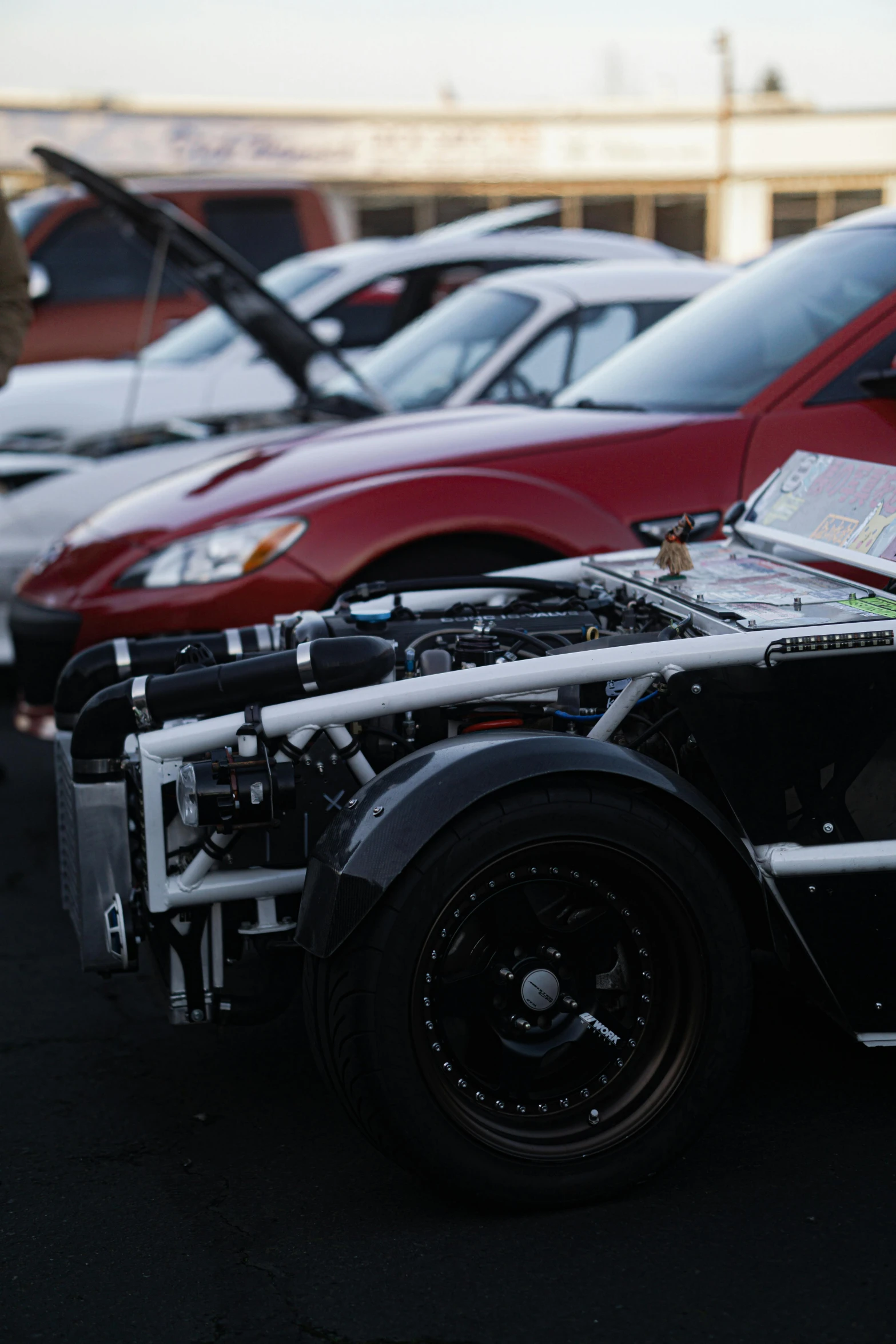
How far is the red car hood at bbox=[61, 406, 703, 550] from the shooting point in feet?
14.3

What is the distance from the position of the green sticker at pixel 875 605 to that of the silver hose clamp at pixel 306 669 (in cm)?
110

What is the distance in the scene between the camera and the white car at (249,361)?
8258mm

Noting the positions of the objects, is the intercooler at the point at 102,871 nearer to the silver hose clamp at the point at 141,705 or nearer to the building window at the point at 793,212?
the silver hose clamp at the point at 141,705

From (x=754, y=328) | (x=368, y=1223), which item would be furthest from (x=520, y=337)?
(x=368, y=1223)

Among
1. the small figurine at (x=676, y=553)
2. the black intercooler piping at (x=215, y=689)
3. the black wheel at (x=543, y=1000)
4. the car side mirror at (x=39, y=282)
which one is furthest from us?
the car side mirror at (x=39, y=282)

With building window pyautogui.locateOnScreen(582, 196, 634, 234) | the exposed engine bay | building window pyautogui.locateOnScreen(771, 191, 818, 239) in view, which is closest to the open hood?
the exposed engine bay

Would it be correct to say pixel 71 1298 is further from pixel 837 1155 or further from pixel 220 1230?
pixel 837 1155

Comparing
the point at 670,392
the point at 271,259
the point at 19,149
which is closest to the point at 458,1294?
the point at 670,392

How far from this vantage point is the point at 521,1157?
8.09 ft

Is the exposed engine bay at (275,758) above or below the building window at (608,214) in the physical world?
below

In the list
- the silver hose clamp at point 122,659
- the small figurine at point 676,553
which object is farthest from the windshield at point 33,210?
the small figurine at point 676,553

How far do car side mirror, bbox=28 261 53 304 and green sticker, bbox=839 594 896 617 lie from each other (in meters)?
7.23

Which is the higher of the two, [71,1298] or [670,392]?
[670,392]

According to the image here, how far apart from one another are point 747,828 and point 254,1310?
3.95 ft
